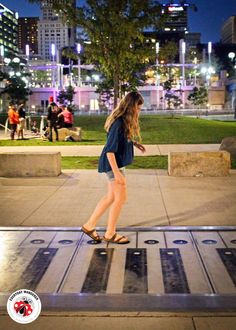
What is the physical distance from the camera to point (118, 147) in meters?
6.08

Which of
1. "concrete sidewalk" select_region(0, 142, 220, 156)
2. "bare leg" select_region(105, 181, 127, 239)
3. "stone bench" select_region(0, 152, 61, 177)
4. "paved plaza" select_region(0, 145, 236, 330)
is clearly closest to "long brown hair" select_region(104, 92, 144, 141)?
"bare leg" select_region(105, 181, 127, 239)

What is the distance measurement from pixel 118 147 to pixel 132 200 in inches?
120

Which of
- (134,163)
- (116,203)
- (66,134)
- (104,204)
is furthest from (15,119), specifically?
(116,203)

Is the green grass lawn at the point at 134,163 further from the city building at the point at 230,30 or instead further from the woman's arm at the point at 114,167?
the city building at the point at 230,30

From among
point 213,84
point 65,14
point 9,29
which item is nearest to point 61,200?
point 65,14

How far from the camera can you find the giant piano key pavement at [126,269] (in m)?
4.54

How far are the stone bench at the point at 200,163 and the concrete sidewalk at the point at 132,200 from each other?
246 mm

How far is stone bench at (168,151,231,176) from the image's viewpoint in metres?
11.3

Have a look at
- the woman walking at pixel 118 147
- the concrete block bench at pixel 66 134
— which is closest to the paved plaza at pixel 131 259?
the woman walking at pixel 118 147

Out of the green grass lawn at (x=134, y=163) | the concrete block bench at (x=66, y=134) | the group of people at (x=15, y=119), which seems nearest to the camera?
the green grass lawn at (x=134, y=163)

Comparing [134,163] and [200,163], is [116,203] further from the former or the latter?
[134,163]

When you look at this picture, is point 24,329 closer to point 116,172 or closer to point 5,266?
point 5,266

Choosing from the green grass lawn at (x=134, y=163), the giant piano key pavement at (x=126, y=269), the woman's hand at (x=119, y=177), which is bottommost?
the giant piano key pavement at (x=126, y=269)

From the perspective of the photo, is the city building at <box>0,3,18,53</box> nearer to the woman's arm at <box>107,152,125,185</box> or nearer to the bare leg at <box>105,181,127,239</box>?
the bare leg at <box>105,181,127,239</box>
